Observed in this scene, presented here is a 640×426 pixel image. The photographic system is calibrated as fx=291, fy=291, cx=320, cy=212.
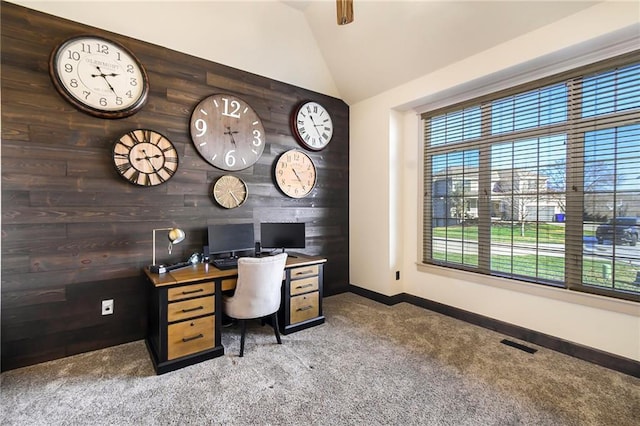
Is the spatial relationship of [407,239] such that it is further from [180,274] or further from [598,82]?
[180,274]

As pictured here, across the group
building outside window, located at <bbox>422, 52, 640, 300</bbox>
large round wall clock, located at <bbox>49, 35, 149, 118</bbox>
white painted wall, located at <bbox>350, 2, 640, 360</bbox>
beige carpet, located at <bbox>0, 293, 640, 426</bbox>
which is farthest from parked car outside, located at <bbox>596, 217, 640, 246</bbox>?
large round wall clock, located at <bbox>49, 35, 149, 118</bbox>

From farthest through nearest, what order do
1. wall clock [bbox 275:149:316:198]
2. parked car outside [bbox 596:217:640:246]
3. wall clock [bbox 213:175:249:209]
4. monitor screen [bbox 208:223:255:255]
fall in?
wall clock [bbox 275:149:316:198]
wall clock [bbox 213:175:249:209]
monitor screen [bbox 208:223:255:255]
parked car outside [bbox 596:217:640:246]

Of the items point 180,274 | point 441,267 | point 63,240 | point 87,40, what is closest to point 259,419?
point 180,274

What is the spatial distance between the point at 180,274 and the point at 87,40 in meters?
2.14

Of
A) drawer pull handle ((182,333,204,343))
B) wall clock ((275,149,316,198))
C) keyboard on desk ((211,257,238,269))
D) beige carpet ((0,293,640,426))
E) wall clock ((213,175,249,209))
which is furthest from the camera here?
wall clock ((275,149,316,198))

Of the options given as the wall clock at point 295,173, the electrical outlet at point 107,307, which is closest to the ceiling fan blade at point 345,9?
the wall clock at point 295,173

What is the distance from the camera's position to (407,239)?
3.92 metres

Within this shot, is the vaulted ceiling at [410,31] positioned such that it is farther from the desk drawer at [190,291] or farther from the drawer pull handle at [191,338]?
the drawer pull handle at [191,338]

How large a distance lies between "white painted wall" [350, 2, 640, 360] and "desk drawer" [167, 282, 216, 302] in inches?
88.5

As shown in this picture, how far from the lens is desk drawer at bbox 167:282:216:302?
2.31 meters

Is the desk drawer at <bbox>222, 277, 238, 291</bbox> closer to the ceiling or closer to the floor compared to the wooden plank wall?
closer to the floor

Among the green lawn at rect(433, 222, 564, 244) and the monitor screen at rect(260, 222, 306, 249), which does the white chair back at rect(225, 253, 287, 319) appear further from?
the green lawn at rect(433, 222, 564, 244)

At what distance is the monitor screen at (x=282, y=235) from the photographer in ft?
11.1

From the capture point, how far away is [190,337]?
2.39 metres
